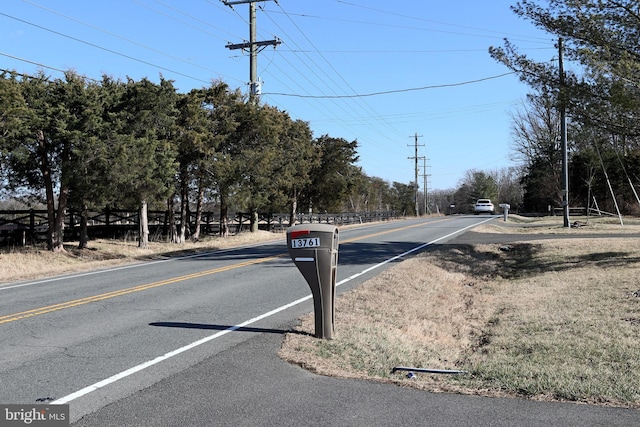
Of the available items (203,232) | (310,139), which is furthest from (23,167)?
(310,139)

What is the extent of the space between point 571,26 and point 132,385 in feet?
45.7

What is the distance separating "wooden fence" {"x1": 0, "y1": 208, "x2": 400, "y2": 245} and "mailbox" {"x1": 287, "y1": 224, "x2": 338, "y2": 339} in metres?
21.0

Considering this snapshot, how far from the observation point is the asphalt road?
4.66 meters

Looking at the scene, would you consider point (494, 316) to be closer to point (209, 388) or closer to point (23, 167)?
point (209, 388)

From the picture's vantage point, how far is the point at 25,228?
24.8 meters

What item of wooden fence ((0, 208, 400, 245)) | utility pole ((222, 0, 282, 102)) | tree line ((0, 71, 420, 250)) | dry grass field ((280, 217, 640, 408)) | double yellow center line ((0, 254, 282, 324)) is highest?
utility pole ((222, 0, 282, 102))

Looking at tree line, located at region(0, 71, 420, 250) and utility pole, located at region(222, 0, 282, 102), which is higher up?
utility pole, located at region(222, 0, 282, 102)

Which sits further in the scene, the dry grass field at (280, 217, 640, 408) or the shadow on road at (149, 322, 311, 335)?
the shadow on road at (149, 322, 311, 335)

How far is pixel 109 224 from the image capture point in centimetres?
3019

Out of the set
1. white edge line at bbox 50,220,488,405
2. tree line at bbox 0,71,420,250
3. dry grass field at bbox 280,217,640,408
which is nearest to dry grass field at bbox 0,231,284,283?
tree line at bbox 0,71,420,250

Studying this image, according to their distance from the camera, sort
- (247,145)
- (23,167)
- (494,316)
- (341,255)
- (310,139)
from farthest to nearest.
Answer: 1. (310,139)
2. (247,145)
3. (23,167)
4. (341,255)
5. (494,316)

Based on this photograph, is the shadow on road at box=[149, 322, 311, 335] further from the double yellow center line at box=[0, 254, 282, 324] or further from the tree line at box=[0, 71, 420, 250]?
the tree line at box=[0, 71, 420, 250]

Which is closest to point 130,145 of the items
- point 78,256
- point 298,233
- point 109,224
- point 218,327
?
point 78,256

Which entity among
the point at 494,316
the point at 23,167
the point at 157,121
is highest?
the point at 157,121
